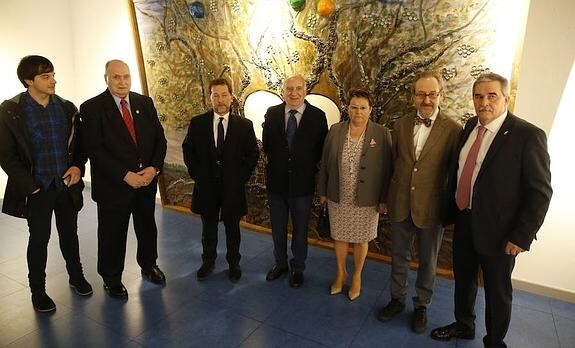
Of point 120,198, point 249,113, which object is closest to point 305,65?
point 249,113

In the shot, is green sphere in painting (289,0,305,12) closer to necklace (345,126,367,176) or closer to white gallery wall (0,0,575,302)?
necklace (345,126,367,176)

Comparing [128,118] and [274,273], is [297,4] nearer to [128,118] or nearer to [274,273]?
[128,118]

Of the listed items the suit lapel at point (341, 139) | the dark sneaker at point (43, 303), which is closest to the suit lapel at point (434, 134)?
the suit lapel at point (341, 139)

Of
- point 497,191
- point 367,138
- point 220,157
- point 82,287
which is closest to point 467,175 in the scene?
point 497,191

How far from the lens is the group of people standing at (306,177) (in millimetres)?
2016

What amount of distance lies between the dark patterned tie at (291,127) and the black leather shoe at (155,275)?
1.63 m

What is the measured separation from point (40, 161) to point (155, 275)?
1.31 m

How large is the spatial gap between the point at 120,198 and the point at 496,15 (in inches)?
123

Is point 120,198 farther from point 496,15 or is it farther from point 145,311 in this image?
point 496,15

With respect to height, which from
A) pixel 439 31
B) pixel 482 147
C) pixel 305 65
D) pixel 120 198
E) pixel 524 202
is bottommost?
pixel 120 198

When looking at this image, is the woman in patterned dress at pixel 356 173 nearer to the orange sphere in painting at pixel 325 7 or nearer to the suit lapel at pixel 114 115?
the orange sphere in painting at pixel 325 7

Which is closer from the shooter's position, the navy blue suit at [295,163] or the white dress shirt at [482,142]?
the white dress shirt at [482,142]

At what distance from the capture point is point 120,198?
2.74 metres

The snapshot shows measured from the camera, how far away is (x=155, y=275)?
3164 millimetres
